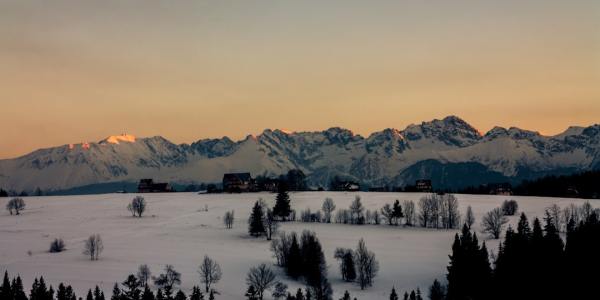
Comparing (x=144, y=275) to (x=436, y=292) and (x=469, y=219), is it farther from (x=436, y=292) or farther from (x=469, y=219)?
(x=469, y=219)

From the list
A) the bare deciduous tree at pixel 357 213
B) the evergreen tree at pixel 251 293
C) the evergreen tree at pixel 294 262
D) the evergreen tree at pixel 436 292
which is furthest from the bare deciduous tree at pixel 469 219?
the evergreen tree at pixel 251 293

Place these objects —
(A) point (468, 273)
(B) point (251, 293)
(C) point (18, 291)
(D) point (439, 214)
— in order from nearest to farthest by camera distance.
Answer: (C) point (18, 291)
(A) point (468, 273)
(B) point (251, 293)
(D) point (439, 214)

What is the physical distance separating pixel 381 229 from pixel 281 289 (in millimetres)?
60216

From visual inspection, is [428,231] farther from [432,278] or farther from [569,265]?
[569,265]

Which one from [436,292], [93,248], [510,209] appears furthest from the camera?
[510,209]

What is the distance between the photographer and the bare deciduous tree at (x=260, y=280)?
11788cm

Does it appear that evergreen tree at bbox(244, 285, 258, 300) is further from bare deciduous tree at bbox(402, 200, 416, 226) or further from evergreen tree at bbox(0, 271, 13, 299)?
bare deciduous tree at bbox(402, 200, 416, 226)

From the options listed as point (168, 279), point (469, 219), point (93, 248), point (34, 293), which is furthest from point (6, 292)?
point (469, 219)

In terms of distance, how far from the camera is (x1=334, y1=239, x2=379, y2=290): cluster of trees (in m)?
125

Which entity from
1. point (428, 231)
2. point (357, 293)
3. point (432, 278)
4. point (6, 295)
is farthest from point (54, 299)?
point (428, 231)

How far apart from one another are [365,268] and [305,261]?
1087 cm

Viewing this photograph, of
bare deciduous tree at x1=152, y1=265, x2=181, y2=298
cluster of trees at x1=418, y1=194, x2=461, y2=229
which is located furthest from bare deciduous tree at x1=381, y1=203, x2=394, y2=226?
bare deciduous tree at x1=152, y1=265, x2=181, y2=298

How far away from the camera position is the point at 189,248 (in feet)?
493

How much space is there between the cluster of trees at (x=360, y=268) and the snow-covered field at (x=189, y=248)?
1.50 m
